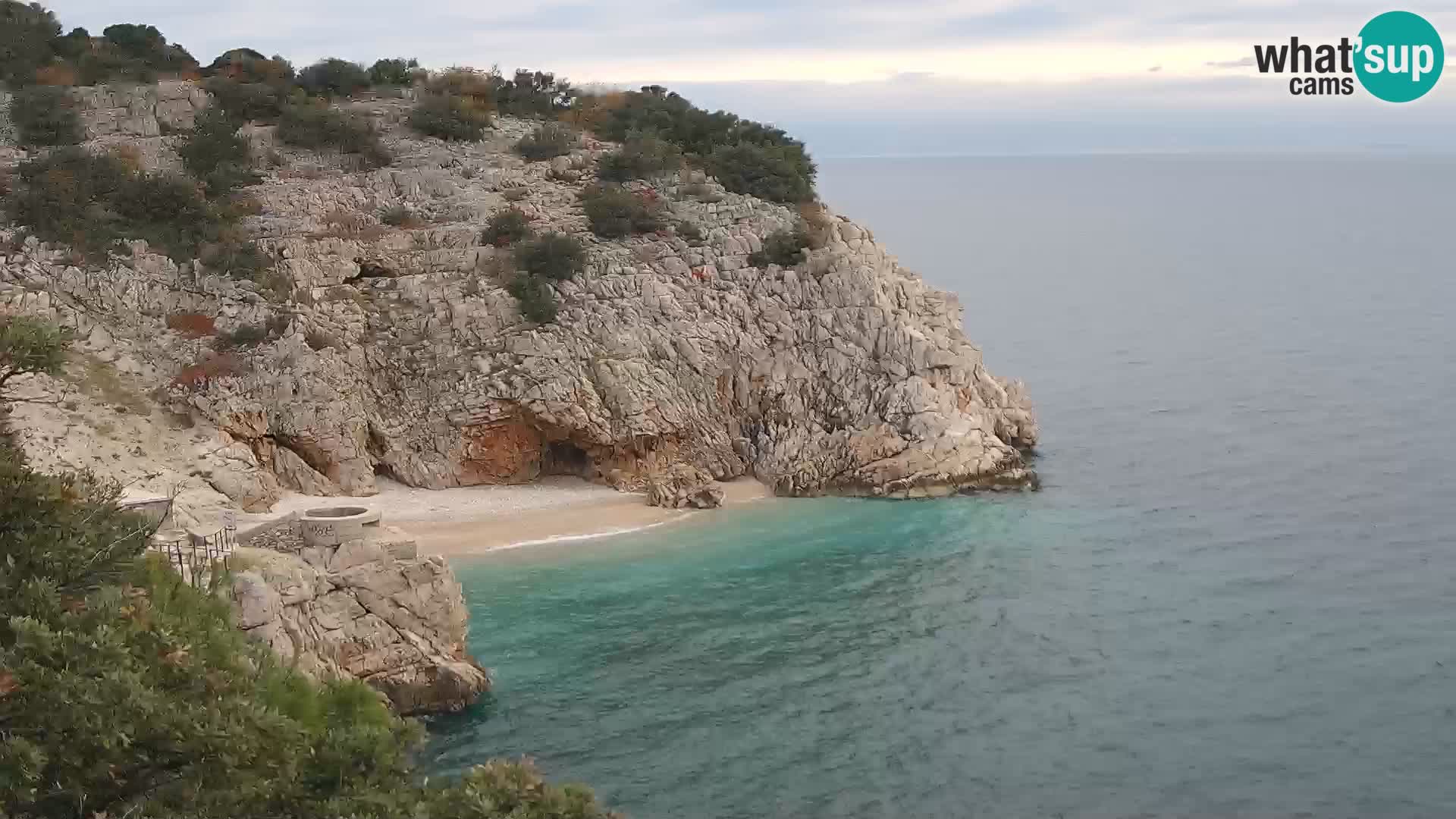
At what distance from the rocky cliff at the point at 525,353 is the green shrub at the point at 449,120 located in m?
3.31

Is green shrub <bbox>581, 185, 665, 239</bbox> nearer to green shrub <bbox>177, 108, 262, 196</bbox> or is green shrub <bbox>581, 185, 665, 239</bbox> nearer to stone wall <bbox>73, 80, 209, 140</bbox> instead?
green shrub <bbox>177, 108, 262, 196</bbox>

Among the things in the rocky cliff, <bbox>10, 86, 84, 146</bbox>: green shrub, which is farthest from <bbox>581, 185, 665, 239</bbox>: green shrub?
<bbox>10, 86, 84, 146</bbox>: green shrub

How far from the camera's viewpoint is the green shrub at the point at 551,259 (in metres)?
44.1

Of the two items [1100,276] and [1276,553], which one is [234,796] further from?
[1100,276]

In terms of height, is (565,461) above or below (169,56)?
below

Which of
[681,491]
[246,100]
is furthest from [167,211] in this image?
[681,491]

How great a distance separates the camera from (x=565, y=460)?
142 ft

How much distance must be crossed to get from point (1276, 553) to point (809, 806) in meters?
18.3

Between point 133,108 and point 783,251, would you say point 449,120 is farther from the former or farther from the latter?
point 783,251

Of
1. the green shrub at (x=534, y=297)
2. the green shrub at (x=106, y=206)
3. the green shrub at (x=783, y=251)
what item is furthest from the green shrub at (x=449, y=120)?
the green shrub at (x=783, y=251)

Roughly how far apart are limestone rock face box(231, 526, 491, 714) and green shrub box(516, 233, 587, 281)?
18.6 m

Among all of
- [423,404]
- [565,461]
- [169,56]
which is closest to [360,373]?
[423,404]

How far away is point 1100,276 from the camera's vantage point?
4173 inches

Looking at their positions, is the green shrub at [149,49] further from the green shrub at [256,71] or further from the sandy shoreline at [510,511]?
the sandy shoreline at [510,511]
